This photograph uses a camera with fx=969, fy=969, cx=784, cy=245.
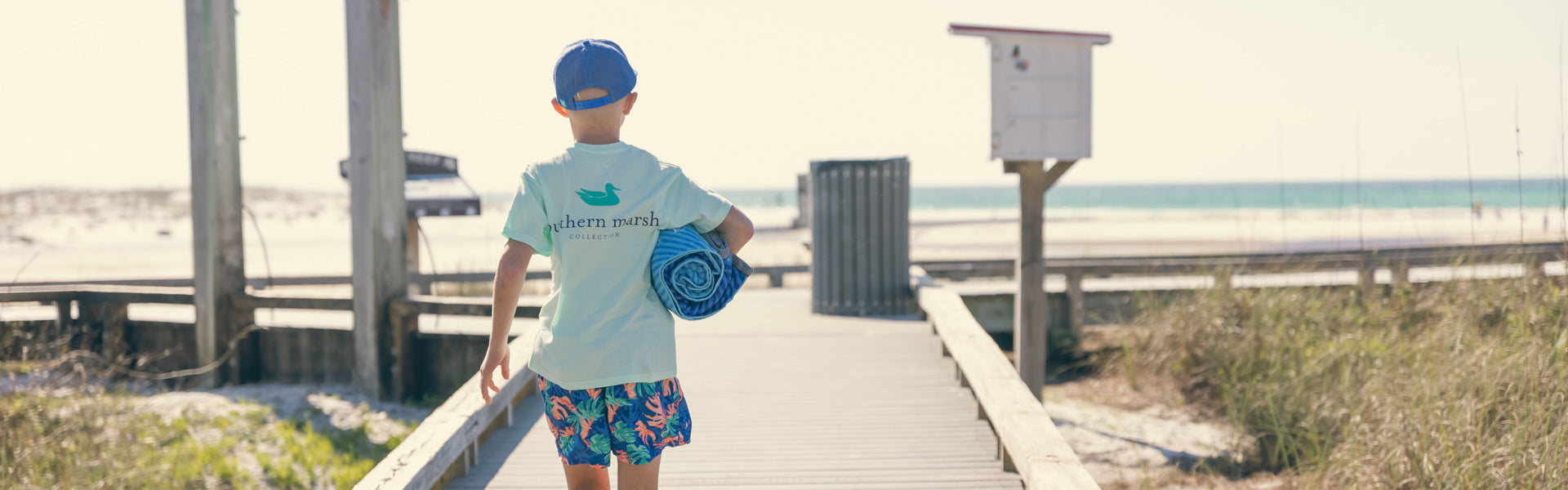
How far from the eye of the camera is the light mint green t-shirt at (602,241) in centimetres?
216

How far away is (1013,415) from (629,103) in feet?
7.30

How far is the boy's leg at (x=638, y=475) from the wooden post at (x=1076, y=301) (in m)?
7.73

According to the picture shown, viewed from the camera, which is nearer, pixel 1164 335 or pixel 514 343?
pixel 514 343

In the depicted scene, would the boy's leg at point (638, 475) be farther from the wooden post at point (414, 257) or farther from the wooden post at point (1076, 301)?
the wooden post at point (414, 257)

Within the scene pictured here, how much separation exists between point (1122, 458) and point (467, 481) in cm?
411

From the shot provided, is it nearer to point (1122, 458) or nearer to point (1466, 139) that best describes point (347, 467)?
point (1122, 458)

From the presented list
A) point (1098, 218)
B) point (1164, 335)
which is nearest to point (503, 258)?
point (1164, 335)

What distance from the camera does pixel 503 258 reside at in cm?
216

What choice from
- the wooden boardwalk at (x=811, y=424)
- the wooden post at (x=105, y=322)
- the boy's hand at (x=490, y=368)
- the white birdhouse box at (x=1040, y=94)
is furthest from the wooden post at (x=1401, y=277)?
the wooden post at (x=105, y=322)

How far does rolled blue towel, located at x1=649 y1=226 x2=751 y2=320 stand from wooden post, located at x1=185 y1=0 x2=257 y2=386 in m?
6.96

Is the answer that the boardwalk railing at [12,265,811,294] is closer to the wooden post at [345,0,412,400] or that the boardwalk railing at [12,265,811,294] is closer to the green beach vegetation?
the wooden post at [345,0,412,400]

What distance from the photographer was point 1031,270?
6934 millimetres

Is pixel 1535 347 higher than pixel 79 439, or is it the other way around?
pixel 1535 347

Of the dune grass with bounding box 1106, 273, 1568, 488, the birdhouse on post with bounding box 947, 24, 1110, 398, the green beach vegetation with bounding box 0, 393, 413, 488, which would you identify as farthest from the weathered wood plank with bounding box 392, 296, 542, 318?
the dune grass with bounding box 1106, 273, 1568, 488
